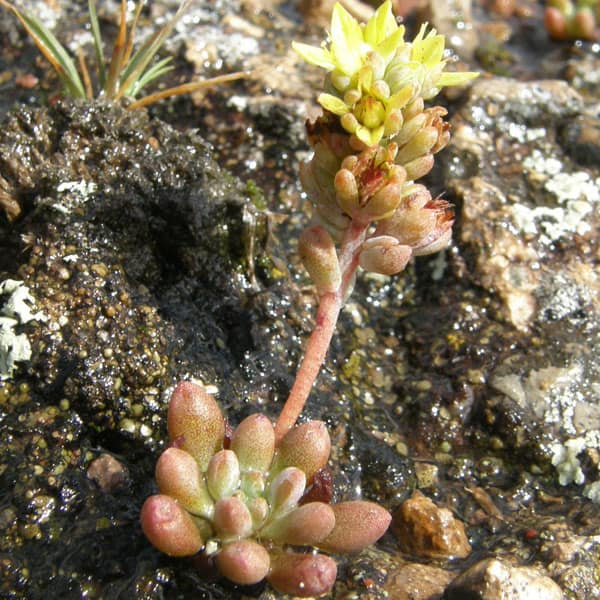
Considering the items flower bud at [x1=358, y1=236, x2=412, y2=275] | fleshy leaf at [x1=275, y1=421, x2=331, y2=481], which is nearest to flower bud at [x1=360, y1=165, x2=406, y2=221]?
flower bud at [x1=358, y1=236, x2=412, y2=275]

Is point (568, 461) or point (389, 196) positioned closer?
point (389, 196)

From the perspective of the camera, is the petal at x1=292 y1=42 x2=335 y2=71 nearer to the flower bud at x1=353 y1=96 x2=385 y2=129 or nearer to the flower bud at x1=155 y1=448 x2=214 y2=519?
the flower bud at x1=353 y1=96 x2=385 y2=129

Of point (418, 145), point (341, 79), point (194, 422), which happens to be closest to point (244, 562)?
point (194, 422)

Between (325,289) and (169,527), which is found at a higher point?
(325,289)

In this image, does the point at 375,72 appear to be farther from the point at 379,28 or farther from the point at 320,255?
the point at 320,255

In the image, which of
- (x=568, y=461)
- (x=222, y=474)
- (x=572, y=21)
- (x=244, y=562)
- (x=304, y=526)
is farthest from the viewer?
(x=572, y=21)

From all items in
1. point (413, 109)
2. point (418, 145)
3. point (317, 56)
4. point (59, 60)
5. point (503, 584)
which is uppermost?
point (317, 56)

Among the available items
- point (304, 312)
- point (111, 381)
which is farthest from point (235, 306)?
point (111, 381)
